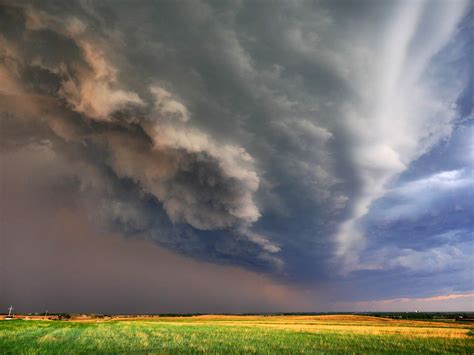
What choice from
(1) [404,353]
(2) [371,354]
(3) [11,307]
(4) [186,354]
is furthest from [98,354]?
(3) [11,307]

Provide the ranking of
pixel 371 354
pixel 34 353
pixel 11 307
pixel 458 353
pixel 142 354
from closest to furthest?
pixel 34 353 < pixel 142 354 < pixel 371 354 < pixel 458 353 < pixel 11 307

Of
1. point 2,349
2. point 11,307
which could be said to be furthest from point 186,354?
point 11,307

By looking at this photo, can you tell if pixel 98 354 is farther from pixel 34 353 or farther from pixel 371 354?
pixel 371 354

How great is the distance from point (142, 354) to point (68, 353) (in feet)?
14.9

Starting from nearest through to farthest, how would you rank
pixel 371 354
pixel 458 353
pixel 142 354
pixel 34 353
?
pixel 34 353 → pixel 142 354 → pixel 371 354 → pixel 458 353

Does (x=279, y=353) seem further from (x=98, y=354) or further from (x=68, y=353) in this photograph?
(x=68, y=353)

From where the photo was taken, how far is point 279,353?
20766 millimetres

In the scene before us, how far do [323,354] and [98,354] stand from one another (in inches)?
568

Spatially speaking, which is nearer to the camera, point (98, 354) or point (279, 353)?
point (98, 354)

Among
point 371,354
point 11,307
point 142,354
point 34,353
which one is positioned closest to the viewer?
point 34,353

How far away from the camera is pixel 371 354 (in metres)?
20.7

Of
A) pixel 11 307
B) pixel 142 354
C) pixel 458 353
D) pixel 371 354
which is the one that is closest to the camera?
pixel 142 354

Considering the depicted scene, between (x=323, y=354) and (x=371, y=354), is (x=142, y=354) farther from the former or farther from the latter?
(x=371, y=354)

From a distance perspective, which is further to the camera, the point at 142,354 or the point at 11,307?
the point at 11,307
